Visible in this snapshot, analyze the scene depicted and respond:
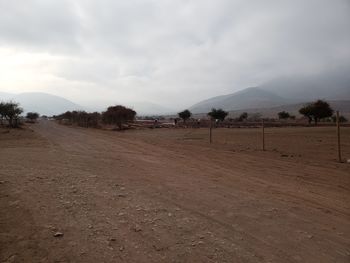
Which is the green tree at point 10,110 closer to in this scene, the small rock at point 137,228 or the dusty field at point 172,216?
the dusty field at point 172,216

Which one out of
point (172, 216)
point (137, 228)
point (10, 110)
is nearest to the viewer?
point (137, 228)

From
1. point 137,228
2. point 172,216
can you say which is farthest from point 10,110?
point 137,228

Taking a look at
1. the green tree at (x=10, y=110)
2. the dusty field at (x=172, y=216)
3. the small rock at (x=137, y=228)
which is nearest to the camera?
the dusty field at (x=172, y=216)

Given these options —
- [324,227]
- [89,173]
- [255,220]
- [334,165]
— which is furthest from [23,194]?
[334,165]

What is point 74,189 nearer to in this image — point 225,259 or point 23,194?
point 23,194

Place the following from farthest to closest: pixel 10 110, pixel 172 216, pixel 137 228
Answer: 1. pixel 10 110
2. pixel 172 216
3. pixel 137 228

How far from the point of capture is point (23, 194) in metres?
8.21

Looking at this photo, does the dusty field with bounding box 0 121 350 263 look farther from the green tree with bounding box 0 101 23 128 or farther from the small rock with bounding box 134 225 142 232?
the green tree with bounding box 0 101 23 128

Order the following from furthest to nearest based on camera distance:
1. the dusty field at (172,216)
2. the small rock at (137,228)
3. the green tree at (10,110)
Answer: the green tree at (10,110) → the small rock at (137,228) → the dusty field at (172,216)

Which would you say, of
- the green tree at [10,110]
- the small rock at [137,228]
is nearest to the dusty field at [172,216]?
the small rock at [137,228]

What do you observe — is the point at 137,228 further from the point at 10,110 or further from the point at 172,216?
the point at 10,110

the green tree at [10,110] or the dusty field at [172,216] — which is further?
the green tree at [10,110]

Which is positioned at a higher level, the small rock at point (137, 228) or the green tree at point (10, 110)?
the green tree at point (10, 110)

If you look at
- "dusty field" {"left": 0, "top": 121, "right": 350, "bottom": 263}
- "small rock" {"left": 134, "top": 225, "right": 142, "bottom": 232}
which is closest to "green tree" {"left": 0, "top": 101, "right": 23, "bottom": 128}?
"dusty field" {"left": 0, "top": 121, "right": 350, "bottom": 263}
